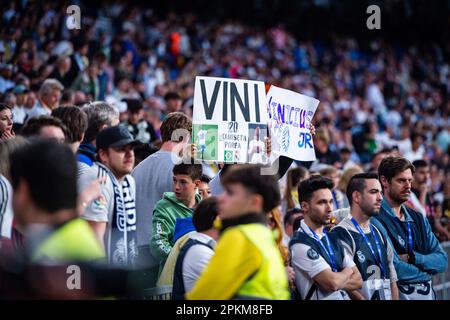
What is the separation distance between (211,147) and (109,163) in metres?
1.26

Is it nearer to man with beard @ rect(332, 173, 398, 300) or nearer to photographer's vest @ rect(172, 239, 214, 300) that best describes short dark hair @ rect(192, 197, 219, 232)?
photographer's vest @ rect(172, 239, 214, 300)

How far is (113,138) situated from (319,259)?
1603mm

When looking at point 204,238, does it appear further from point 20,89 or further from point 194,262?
point 20,89

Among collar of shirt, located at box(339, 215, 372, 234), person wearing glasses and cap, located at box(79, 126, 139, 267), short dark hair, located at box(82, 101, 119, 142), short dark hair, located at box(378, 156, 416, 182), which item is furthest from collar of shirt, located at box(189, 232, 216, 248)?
short dark hair, located at box(378, 156, 416, 182)

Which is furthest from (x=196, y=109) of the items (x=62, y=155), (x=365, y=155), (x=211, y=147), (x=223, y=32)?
(x=223, y=32)

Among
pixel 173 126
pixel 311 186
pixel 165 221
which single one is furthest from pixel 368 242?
pixel 173 126

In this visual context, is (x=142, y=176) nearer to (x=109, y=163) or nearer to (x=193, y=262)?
(x=109, y=163)

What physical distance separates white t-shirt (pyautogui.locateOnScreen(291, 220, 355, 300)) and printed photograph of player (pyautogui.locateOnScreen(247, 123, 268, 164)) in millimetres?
1038

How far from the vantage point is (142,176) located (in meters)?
6.72

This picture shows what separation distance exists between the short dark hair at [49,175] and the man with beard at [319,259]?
2703mm

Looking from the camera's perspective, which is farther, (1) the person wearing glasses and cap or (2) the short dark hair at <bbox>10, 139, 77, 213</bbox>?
(1) the person wearing glasses and cap

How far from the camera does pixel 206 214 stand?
517 centimetres

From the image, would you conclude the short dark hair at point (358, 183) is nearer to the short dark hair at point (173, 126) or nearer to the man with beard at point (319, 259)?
the man with beard at point (319, 259)

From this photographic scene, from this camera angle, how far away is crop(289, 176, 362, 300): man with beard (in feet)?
19.2
